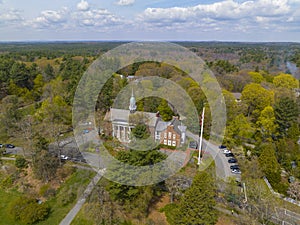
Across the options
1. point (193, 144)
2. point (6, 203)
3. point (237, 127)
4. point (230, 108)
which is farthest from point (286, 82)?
point (6, 203)

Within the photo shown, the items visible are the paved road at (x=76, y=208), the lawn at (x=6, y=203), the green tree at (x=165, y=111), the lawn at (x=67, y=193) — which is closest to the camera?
the paved road at (x=76, y=208)

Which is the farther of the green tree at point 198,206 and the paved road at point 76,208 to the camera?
the paved road at point 76,208

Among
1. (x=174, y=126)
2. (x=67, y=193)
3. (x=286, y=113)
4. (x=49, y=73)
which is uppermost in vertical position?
(x=49, y=73)

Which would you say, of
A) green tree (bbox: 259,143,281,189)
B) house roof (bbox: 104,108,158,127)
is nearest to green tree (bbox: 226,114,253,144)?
green tree (bbox: 259,143,281,189)

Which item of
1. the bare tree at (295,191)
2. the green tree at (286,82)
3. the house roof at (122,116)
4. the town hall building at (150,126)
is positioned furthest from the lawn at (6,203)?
the green tree at (286,82)

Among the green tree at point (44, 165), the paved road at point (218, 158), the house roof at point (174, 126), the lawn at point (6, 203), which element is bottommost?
the lawn at point (6, 203)

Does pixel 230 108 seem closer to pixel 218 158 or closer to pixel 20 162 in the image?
pixel 218 158

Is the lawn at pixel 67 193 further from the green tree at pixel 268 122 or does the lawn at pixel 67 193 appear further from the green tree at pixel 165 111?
the green tree at pixel 268 122

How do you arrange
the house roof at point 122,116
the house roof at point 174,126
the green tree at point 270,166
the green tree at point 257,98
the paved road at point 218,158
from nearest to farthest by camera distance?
the green tree at point 270,166 < the paved road at point 218,158 < the house roof at point 174,126 < the house roof at point 122,116 < the green tree at point 257,98
